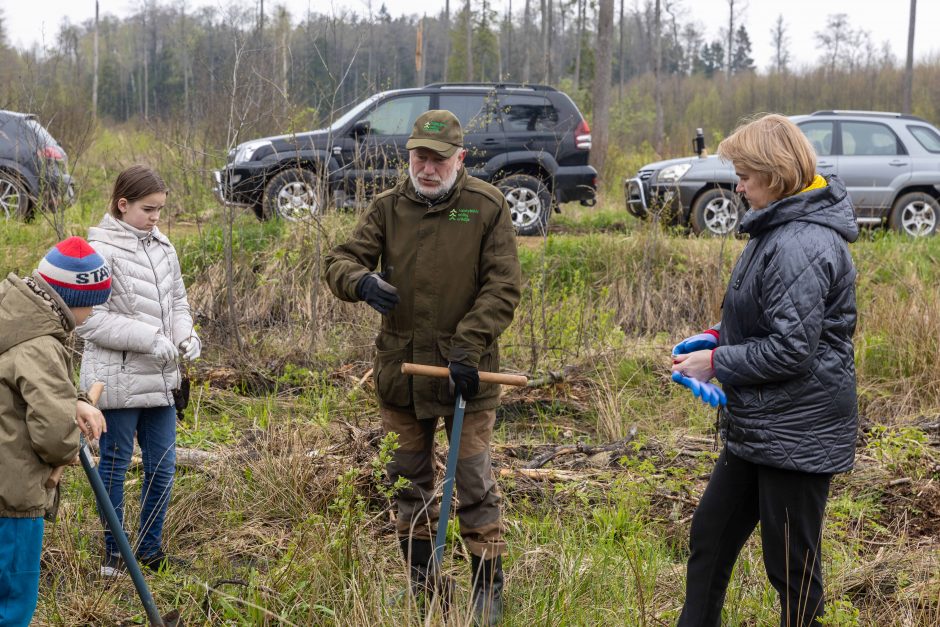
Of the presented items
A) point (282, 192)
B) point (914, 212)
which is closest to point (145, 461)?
point (282, 192)

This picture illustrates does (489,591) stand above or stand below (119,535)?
below

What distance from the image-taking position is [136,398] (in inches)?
150

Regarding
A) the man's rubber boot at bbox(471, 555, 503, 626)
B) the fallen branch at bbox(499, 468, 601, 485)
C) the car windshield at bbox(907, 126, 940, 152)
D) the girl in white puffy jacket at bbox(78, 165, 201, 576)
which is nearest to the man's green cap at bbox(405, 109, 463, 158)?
the girl in white puffy jacket at bbox(78, 165, 201, 576)

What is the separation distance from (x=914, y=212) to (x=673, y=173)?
3.28 m

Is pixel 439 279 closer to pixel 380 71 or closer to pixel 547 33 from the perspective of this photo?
pixel 380 71

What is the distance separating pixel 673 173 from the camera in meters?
11.1

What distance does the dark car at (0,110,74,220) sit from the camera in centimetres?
802

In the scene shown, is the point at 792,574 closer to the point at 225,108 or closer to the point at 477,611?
the point at 477,611

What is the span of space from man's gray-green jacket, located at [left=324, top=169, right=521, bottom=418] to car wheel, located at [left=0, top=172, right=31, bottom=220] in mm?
6516

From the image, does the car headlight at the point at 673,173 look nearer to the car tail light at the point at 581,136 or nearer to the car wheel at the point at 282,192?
the car tail light at the point at 581,136

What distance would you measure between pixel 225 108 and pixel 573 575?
19.6 ft

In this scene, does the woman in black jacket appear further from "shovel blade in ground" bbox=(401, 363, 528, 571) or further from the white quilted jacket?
the white quilted jacket

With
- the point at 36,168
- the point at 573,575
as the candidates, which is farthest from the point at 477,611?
the point at 36,168

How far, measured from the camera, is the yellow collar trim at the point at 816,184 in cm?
287
